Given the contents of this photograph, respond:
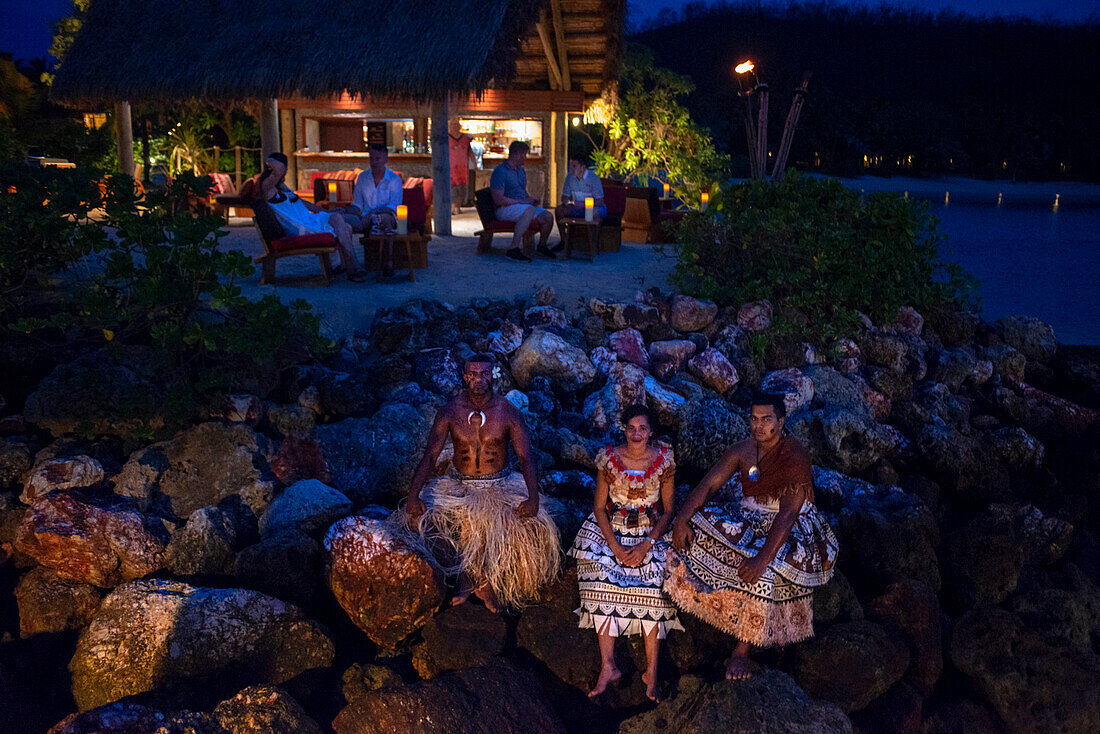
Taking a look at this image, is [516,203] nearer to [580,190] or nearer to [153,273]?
[580,190]

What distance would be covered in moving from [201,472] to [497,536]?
1.99 meters

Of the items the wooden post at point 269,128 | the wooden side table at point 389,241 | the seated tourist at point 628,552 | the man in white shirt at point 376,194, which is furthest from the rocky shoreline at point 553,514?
the wooden post at point 269,128

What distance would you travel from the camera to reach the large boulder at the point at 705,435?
5.85 metres

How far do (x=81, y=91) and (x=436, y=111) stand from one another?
15.3 feet

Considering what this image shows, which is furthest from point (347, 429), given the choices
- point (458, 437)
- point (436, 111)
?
point (436, 111)

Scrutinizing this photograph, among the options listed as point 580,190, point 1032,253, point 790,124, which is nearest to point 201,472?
point 580,190

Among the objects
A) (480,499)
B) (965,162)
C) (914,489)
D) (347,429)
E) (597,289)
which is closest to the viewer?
(480,499)

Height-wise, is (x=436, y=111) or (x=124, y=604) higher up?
(x=436, y=111)

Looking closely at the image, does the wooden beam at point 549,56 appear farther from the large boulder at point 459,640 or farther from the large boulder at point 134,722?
the large boulder at point 134,722

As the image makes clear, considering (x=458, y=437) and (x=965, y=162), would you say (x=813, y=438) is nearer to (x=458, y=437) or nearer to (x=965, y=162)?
(x=458, y=437)

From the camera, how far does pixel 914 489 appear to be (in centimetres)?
596

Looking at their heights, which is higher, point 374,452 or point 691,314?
point 691,314

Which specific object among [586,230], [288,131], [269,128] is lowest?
[586,230]

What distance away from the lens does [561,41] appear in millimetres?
12797
